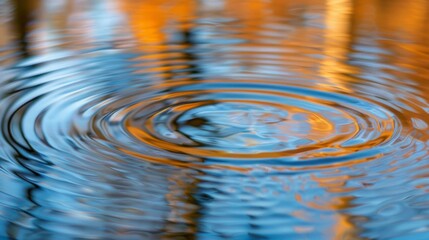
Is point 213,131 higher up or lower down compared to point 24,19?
lower down

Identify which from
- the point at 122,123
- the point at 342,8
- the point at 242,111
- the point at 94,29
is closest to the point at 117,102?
the point at 122,123

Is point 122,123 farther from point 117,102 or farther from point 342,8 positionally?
point 342,8

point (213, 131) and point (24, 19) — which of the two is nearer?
point (213, 131)

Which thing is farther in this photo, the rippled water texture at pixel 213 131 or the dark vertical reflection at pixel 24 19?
the dark vertical reflection at pixel 24 19

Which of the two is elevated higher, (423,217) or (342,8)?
(342,8)

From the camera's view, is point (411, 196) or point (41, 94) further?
point (41, 94)

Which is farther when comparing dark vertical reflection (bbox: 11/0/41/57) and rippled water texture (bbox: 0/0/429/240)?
dark vertical reflection (bbox: 11/0/41/57)

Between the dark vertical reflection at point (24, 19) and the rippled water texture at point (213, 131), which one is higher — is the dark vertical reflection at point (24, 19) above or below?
above

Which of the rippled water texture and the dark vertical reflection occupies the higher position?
the dark vertical reflection
